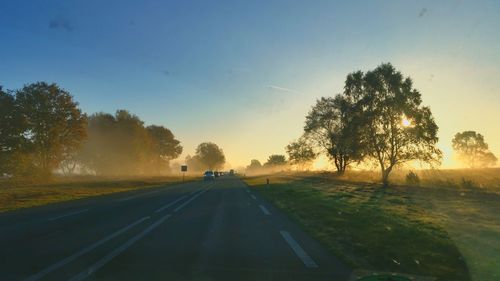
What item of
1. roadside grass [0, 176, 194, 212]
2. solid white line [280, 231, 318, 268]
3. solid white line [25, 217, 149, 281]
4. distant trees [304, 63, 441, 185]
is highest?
distant trees [304, 63, 441, 185]

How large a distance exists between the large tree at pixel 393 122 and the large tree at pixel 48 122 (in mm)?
40133

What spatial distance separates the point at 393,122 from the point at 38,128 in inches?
1778

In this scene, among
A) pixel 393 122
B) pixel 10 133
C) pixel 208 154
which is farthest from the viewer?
pixel 208 154

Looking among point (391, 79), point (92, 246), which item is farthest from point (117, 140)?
point (92, 246)

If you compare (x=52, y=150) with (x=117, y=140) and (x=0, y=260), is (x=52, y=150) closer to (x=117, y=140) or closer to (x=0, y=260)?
(x=117, y=140)

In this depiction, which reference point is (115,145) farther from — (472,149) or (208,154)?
(472,149)

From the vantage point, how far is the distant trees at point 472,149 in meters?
117

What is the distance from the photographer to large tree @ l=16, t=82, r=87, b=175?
5228 centimetres

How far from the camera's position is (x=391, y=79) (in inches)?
1688

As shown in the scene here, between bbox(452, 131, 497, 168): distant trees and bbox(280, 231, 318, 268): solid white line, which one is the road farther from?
bbox(452, 131, 497, 168): distant trees

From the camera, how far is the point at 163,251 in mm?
8148

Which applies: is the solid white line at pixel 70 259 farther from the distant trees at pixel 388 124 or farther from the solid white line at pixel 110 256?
the distant trees at pixel 388 124

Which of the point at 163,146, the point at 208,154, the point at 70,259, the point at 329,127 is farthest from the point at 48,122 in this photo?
the point at 208,154

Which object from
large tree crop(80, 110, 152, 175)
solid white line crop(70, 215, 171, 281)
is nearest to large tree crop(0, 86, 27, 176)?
large tree crop(80, 110, 152, 175)
